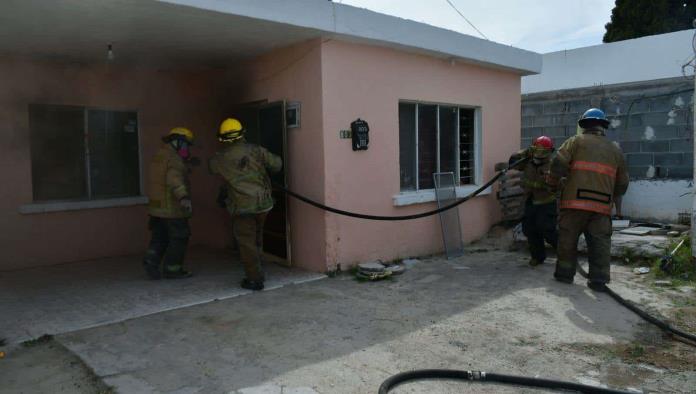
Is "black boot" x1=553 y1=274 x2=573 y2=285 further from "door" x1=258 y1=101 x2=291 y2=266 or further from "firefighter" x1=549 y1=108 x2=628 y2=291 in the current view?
"door" x1=258 y1=101 x2=291 y2=266

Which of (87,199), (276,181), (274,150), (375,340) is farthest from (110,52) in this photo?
(375,340)

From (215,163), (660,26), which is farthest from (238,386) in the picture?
(660,26)

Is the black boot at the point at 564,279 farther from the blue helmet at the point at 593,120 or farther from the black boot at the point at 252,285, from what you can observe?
the black boot at the point at 252,285

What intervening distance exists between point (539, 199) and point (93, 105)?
245 inches

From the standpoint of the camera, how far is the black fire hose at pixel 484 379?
3473 millimetres

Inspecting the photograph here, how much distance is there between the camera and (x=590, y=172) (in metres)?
5.86

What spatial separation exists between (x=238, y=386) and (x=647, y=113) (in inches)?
351

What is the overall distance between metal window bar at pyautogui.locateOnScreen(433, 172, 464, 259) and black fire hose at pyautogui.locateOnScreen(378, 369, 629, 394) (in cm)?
425

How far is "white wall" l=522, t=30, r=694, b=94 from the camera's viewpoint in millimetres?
12969

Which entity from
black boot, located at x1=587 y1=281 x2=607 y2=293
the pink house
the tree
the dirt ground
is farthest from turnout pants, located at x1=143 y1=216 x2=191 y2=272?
the tree

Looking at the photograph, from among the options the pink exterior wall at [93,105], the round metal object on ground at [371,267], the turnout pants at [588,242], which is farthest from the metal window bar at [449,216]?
the pink exterior wall at [93,105]

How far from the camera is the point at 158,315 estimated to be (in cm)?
507

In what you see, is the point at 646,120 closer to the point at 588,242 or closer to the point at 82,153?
the point at 588,242

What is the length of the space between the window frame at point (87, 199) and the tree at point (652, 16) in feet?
59.1
